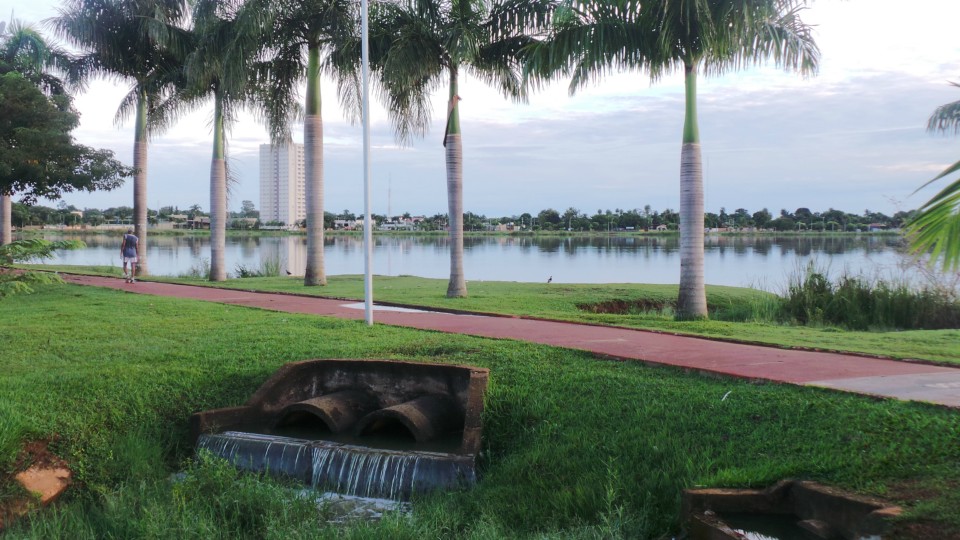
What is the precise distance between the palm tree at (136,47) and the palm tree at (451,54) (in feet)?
31.4

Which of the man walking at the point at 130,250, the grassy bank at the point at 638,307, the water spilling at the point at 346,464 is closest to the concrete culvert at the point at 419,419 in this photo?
Result: the water spilling at the point at 346,464

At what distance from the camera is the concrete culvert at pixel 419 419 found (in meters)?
7.73

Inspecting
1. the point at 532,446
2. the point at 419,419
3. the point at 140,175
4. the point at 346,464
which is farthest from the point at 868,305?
the point at 140,175

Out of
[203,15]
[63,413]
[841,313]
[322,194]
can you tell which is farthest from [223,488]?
[203,15]

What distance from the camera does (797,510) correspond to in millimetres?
5383

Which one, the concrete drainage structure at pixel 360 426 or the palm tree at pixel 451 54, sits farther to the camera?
the palm tree at pixel 451 54

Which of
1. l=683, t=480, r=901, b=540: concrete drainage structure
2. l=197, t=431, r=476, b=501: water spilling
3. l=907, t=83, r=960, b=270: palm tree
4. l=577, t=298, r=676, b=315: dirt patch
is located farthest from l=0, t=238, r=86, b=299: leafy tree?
l=577, t=298, r=676, b=315: dirt patch

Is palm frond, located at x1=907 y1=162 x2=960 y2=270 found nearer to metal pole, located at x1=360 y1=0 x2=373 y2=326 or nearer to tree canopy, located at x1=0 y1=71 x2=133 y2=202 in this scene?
metal pole, located at x1=360 y1=0 x2=373 y2=326

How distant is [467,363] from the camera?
366 inches

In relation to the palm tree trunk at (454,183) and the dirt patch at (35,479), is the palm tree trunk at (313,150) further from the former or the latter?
the dirt patch at (35,479)

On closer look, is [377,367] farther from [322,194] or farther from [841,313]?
[322,194]

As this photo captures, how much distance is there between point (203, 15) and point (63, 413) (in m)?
17.7

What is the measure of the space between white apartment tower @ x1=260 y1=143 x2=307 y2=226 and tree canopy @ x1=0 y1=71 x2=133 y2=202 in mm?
5848

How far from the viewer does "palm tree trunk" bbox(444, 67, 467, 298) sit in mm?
19094
